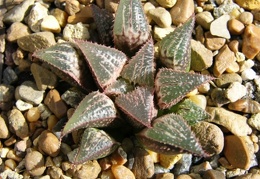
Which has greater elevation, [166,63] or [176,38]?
[176,38]

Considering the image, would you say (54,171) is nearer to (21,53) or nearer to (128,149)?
(128,149)

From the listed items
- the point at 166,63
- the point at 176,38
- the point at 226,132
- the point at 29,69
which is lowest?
the point at 226,132

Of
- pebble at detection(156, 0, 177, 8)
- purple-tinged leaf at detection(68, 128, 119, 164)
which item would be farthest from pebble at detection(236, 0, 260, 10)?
purple-tinged leaf at detection(68, 128, 119, 164)

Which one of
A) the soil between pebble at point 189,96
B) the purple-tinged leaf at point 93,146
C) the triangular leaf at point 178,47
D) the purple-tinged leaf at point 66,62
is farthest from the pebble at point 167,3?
the purple-tinged leaf at point 93,146

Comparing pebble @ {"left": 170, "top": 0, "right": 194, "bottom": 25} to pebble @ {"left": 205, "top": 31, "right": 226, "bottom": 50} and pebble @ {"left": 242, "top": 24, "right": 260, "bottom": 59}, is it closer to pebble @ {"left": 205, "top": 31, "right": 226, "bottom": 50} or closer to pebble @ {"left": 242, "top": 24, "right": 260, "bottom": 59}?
pebble @ {"left": 205, "top": 31, "right": 226, "bottom": 50}

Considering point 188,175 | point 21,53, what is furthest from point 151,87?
point 21,53

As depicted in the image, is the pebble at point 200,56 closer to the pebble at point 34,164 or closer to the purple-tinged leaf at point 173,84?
the purple-tinged leaf at point 173,84

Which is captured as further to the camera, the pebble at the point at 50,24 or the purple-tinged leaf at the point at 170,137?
the pebble at the point at 50,24
